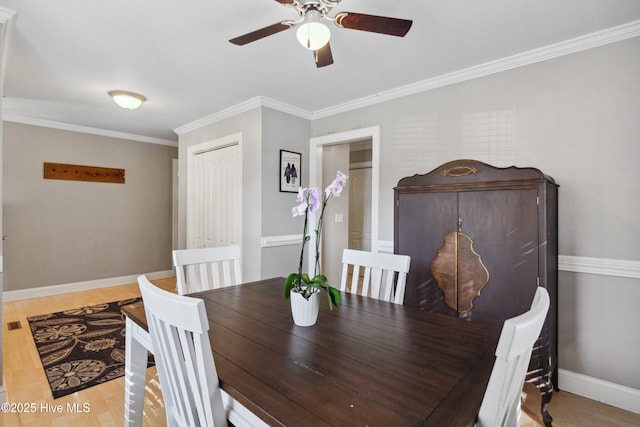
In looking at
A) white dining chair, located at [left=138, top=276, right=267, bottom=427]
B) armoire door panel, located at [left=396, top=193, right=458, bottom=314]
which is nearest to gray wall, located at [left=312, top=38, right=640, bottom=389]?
armoire door panel, located at [left=396, top=193, right=458, bottom=314]

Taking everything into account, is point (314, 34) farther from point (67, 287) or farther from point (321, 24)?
point (67, 287)

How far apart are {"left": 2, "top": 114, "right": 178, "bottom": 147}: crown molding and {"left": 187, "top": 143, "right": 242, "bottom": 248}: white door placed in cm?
140

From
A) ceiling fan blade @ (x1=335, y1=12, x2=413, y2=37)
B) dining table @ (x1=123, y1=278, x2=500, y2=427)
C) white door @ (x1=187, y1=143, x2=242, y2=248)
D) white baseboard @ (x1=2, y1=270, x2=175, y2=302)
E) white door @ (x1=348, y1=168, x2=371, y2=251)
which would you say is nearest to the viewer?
dining table @ (x1=123, y1=278, x2=500, y2=427)

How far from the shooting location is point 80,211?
4676mm

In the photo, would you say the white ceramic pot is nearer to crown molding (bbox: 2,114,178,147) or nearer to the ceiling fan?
the ceiling fan

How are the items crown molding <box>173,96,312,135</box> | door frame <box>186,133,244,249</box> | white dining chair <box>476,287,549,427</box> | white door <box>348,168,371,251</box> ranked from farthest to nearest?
white door <box>348,168,371,251</box> → door frame <box>186,133,244,249</box> → crown molding <box>173,96,312,135</box> → white dining chair <box>476,287,549,427</box>

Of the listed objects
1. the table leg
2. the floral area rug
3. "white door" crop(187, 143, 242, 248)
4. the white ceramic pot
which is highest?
"white door" crop(187, 143, 242, 248)

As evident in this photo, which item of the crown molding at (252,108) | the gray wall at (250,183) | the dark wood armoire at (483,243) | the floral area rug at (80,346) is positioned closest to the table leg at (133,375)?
the floral area rug at (80,346)

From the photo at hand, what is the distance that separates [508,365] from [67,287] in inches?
223

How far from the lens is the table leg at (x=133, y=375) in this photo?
1.59 m

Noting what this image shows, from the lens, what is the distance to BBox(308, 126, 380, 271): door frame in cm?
321

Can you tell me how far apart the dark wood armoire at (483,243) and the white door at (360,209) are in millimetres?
3395

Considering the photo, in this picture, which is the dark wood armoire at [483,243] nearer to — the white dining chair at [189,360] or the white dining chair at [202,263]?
the white dining chair at [202,263]

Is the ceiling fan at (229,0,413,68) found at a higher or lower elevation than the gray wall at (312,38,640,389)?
higher
